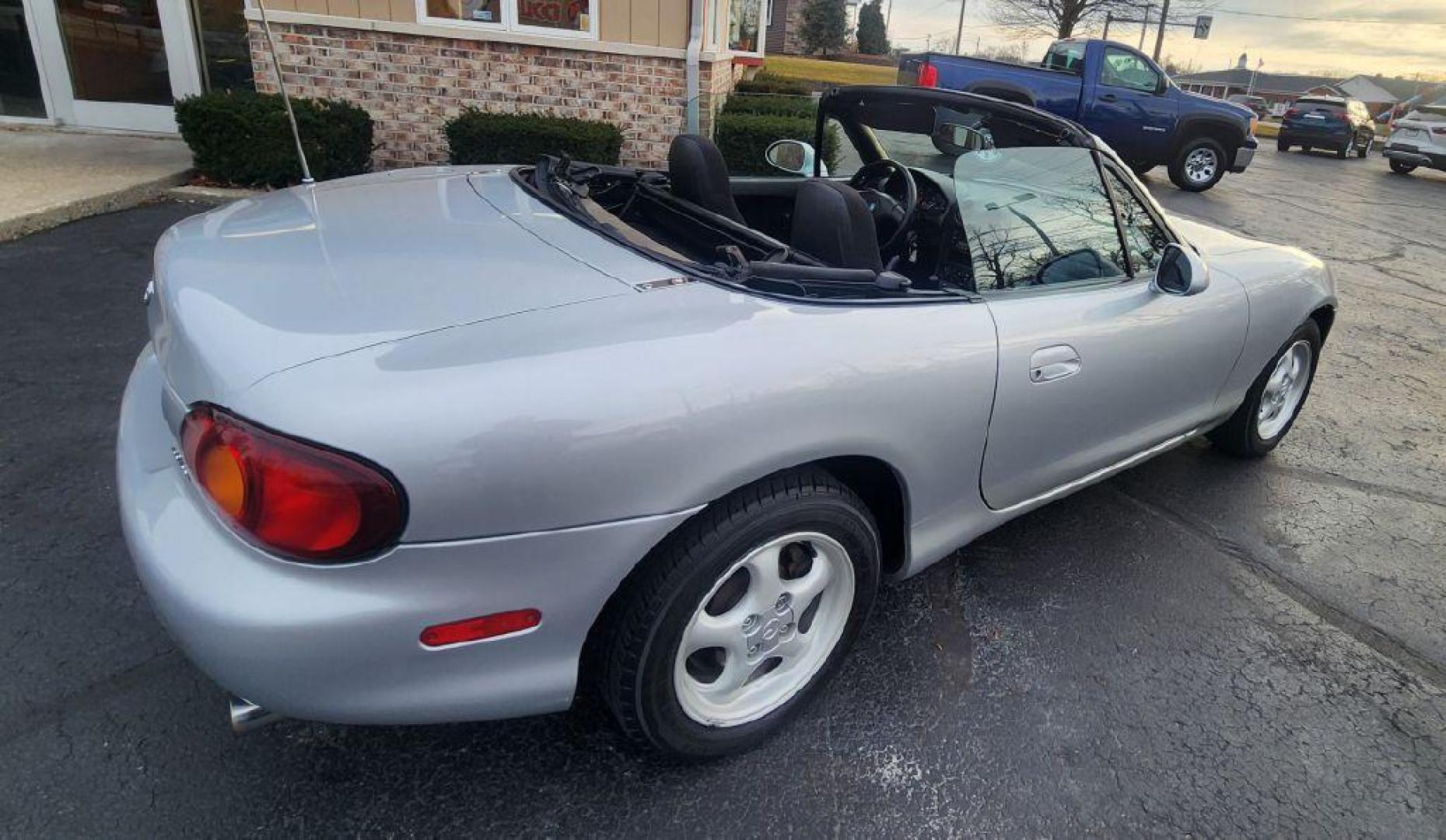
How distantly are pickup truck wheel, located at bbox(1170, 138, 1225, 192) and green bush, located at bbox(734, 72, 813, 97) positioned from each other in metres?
5.60

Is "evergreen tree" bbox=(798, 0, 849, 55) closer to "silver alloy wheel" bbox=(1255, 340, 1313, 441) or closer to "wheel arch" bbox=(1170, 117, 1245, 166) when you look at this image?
"wheel arch" bbox=(1170, 117, 1245, 166)

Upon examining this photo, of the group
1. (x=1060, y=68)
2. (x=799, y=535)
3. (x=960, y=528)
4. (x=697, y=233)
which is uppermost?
(x=1060, y=68)

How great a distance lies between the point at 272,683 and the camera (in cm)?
147

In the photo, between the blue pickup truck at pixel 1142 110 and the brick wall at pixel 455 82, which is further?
the blue pickup truck at pixel 1142 110

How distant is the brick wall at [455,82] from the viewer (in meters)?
8.16

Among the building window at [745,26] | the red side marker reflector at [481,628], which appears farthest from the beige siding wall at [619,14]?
the red side marker reflector at [481,628]

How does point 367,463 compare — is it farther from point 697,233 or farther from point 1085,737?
point 1085,737

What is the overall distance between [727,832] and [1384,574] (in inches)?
105

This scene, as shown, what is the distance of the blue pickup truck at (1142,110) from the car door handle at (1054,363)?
429 inches

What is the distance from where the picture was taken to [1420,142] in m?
17.1

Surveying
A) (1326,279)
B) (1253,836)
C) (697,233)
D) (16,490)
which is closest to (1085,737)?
(1253,836)

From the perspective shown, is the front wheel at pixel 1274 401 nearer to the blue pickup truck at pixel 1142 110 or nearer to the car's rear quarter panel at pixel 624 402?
the car's rear quarter panel at pixel 624 402

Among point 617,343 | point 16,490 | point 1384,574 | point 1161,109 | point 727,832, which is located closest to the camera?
point 617,343

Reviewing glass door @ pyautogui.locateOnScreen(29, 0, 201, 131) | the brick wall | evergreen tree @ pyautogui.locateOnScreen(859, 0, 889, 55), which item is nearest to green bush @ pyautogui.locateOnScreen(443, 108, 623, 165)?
the brick wall
